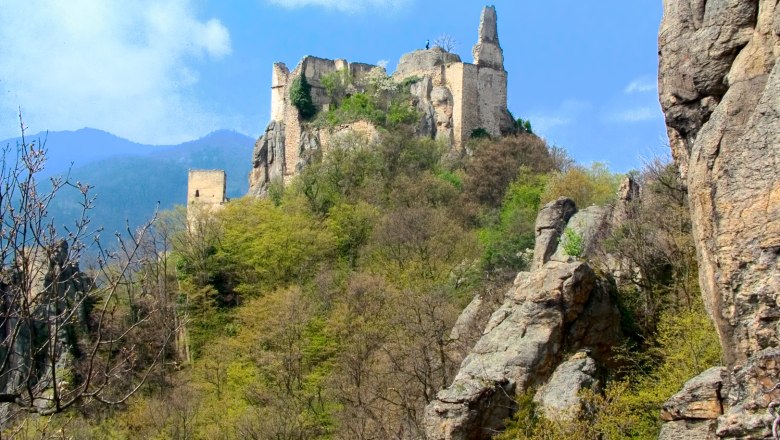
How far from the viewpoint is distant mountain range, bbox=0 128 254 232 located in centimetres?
8638

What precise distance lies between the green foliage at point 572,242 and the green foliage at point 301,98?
2345 cm

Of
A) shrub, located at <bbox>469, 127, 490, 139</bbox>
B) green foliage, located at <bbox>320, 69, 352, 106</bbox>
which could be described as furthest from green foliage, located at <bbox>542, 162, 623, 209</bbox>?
green foliage, located at <bbox>320, 69, 352, 106</bbox>

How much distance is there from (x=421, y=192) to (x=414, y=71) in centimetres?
1100

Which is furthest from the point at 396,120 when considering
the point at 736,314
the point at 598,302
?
the point at 736,314

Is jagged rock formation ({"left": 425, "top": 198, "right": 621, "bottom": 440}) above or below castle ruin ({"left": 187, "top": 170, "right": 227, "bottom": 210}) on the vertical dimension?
below

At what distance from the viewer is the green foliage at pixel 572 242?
91.0 ft

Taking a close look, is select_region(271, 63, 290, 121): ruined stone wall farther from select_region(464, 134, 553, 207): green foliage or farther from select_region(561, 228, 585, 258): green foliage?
select_region(561, 228, 585, 258): green foliage

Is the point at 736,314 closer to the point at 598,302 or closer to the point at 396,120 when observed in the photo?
the point at 598,302

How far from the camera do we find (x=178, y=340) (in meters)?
37.1

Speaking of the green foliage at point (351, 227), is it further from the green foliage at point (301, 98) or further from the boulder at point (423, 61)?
the boulder at point (423, 61)

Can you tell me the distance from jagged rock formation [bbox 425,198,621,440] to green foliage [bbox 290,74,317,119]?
1166 inches

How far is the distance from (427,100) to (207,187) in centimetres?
1115

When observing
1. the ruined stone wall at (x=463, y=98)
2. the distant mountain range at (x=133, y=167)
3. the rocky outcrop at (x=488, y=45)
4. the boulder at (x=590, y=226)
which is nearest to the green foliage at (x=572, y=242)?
the boulder at (x=590, y=226)

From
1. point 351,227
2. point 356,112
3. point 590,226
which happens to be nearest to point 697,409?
point 590,226
